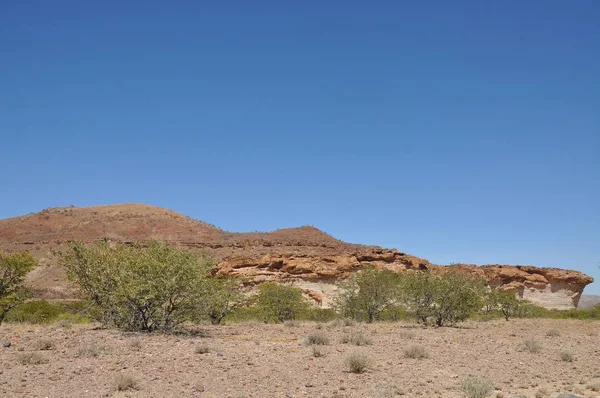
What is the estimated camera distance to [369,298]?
3127 centimetres

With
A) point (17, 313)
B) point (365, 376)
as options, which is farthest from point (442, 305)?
point (17, 313)

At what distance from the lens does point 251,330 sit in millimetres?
21469

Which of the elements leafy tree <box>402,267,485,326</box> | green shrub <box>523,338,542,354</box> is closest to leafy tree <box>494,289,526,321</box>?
leafy tree <box>402,267,485,326</box>

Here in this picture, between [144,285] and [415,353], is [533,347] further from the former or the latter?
[144,285]

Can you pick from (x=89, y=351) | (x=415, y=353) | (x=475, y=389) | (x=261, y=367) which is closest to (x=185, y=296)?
(x=89, y=351)

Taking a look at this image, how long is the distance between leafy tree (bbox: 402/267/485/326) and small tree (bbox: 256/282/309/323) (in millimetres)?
8147

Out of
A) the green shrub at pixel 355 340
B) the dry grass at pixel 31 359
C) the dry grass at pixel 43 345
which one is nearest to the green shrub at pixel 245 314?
the green shrub at pixel 355 340

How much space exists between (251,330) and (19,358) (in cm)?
1035

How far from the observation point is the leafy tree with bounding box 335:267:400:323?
1217 inches

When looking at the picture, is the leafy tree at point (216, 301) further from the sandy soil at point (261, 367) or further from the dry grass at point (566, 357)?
the dry grass at point (566, 357)

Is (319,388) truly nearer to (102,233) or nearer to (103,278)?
(103,278)

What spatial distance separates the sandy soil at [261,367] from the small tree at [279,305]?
45.0ft

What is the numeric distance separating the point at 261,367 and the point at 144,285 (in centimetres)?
644

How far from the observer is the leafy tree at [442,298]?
26359mm
